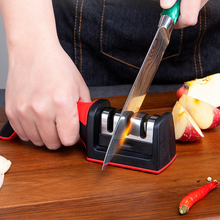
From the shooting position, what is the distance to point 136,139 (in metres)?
0.73

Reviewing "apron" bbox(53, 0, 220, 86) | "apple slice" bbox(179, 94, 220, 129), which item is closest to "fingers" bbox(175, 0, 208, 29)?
"apple slice" bbox(179, 94, 220, 129)

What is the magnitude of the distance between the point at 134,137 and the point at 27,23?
490 mm

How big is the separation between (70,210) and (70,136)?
243 millimetres

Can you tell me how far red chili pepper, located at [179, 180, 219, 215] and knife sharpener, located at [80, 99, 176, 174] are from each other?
13 cm

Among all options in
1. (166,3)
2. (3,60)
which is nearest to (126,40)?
(166,3)

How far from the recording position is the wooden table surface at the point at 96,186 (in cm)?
59

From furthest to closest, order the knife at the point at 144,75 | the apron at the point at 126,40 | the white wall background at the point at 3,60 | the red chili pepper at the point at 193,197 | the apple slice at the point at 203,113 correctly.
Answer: the white wall background at the point at 3,60 → the apron at the point at 126,40 → the apple slice at the point at 203,113 → the knife at the point at 144,75 → the red chili pepper at the point at 193,197

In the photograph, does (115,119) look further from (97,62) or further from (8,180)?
(97,62)

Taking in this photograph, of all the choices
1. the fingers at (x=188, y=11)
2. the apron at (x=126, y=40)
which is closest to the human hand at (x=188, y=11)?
the fingers at (x=188, y=11)

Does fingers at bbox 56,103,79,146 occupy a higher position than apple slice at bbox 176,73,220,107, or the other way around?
fingers at bbox 56,103,79,146

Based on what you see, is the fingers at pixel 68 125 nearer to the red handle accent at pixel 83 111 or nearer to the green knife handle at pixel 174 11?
the red handle accent at pixel 83 111

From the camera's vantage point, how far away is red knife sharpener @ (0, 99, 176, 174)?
710 millimetres

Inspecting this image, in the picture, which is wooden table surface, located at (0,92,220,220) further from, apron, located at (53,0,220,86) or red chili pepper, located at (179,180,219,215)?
apron, located at (53,0,220,86)

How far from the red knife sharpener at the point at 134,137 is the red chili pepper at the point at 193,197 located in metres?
0.13
